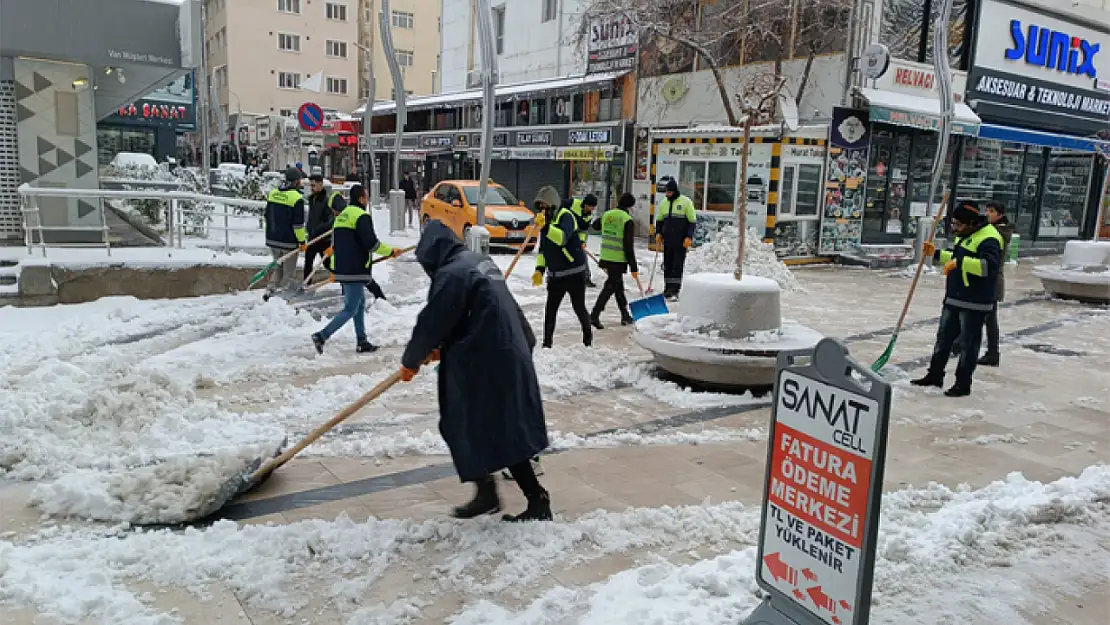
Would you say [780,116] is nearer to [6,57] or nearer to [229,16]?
[6,57]

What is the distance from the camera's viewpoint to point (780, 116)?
59.7 ft

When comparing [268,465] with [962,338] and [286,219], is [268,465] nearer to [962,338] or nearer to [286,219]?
[962,338]

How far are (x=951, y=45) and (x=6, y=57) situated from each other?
1950cm

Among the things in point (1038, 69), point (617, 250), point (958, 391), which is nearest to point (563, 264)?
point (617, 250)

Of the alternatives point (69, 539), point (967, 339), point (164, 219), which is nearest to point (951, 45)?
point (967, 339)

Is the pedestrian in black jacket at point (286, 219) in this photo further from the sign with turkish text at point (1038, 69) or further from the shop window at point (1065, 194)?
the shop window at point (1065, 194)

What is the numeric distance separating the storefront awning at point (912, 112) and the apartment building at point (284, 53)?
42.3 meters

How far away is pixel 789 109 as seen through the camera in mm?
17797

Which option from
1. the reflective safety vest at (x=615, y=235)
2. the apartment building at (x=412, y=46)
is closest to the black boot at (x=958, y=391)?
the reflective safety vest at (x=615, y=235)

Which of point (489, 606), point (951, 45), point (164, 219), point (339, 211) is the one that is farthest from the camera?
point (951, 45)

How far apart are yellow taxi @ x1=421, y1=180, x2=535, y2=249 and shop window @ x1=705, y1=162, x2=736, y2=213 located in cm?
409

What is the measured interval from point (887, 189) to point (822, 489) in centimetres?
1840

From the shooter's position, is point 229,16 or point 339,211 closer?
point 339,211

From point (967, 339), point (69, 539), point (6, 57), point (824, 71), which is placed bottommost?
point (69, 539)
